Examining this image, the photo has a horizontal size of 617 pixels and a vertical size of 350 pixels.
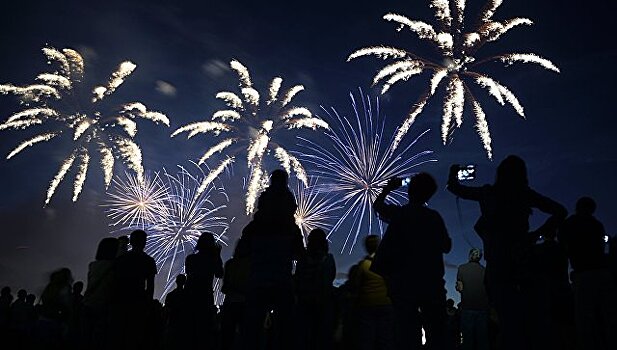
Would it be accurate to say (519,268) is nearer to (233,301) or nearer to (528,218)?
(528,218)

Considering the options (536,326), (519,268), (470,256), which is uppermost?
(470,256)

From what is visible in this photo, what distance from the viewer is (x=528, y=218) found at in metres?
5.24

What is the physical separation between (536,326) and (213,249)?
502 centimetres

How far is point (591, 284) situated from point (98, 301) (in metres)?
6.70

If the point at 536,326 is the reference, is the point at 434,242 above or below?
above

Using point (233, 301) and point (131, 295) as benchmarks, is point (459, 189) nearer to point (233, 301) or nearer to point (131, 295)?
point (233, 301)

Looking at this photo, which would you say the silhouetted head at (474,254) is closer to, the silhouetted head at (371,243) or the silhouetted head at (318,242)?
the silhouetted head at (371,243)

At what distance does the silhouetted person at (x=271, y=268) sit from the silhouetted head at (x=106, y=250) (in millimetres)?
3232

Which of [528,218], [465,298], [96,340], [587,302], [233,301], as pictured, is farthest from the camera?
[465,298]

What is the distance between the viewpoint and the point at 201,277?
8.07 metres

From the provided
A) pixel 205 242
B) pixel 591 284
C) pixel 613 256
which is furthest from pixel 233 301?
pixel 613 256

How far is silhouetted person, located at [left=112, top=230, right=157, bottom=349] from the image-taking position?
7117 millimetres

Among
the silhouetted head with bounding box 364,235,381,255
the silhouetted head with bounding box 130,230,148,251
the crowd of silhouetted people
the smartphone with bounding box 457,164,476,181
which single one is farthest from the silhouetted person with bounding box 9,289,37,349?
the smartphone with bounding box 457,164,476,181

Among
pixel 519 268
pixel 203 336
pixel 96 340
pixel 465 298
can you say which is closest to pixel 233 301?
pixel 203 336
